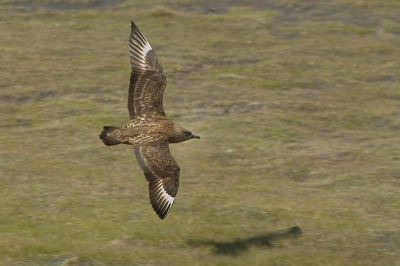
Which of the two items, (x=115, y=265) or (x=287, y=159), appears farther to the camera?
(x=287, y=159)

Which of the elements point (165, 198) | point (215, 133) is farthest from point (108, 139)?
point (215, 133)

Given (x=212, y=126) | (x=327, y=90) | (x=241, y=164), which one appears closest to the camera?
(x=241, y=164)

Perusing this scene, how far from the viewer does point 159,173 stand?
10.7 meters

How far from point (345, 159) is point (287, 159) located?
107 centimetres

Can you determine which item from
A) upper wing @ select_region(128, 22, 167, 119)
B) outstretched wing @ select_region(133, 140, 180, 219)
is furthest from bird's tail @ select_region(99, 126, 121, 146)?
upper wing @ select_region(128, 22, 167, 119)

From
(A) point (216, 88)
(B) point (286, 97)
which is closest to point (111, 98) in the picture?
(A) point (216, 88)

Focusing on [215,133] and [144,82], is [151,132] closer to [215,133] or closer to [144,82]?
[144,82]

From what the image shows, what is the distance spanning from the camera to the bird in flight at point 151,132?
1053 cm

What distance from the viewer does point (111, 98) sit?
1645cm

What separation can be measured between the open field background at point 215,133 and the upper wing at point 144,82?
1.28m

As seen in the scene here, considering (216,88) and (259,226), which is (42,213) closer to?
(259,226)

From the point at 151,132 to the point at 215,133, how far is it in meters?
3.63

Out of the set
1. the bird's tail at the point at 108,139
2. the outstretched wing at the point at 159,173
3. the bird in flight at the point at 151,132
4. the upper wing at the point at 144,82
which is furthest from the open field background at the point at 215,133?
the upper wing at the point at 144,82

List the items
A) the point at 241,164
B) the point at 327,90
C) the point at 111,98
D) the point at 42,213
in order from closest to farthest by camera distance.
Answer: the point at 42,213
the point at 241,164
the point at 111,98
the point at 327,90
